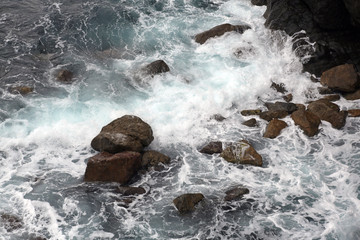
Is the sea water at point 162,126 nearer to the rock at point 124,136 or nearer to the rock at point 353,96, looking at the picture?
the rock at point 353,96

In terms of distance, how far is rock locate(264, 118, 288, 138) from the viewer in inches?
507

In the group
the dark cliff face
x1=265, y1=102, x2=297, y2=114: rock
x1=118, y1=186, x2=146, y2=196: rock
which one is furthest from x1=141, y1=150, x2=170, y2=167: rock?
the dark cliff face

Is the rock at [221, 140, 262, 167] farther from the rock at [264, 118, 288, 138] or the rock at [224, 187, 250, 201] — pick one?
the rock at [224, 187, 250, 201]

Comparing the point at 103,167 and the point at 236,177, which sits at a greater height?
the point at 103,167

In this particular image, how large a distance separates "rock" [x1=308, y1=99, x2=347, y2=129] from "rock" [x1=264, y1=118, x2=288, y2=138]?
1.26m

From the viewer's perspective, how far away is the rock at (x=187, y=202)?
1013 cm

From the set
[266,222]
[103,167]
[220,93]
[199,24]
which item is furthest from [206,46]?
[266,222]

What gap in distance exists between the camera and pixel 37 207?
33.6ft

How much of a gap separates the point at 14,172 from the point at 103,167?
2586 mm

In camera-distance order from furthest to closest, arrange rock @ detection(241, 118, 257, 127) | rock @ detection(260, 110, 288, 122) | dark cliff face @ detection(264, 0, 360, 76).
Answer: dark cliff face @ detection(264, 0, 360, 76) < rock @ detection(260, 110, 288, 122) < rock @ detection(241, 118, 257, 127)

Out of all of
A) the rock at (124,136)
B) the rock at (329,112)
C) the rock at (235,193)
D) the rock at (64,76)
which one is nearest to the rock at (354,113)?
the rock at (329,112)

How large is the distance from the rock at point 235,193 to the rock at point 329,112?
436cm

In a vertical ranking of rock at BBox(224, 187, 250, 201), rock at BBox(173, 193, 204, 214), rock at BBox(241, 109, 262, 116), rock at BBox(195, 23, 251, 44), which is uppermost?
rock at BBox(195, 23, 251, 44)

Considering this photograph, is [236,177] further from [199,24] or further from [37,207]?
[199,24]
